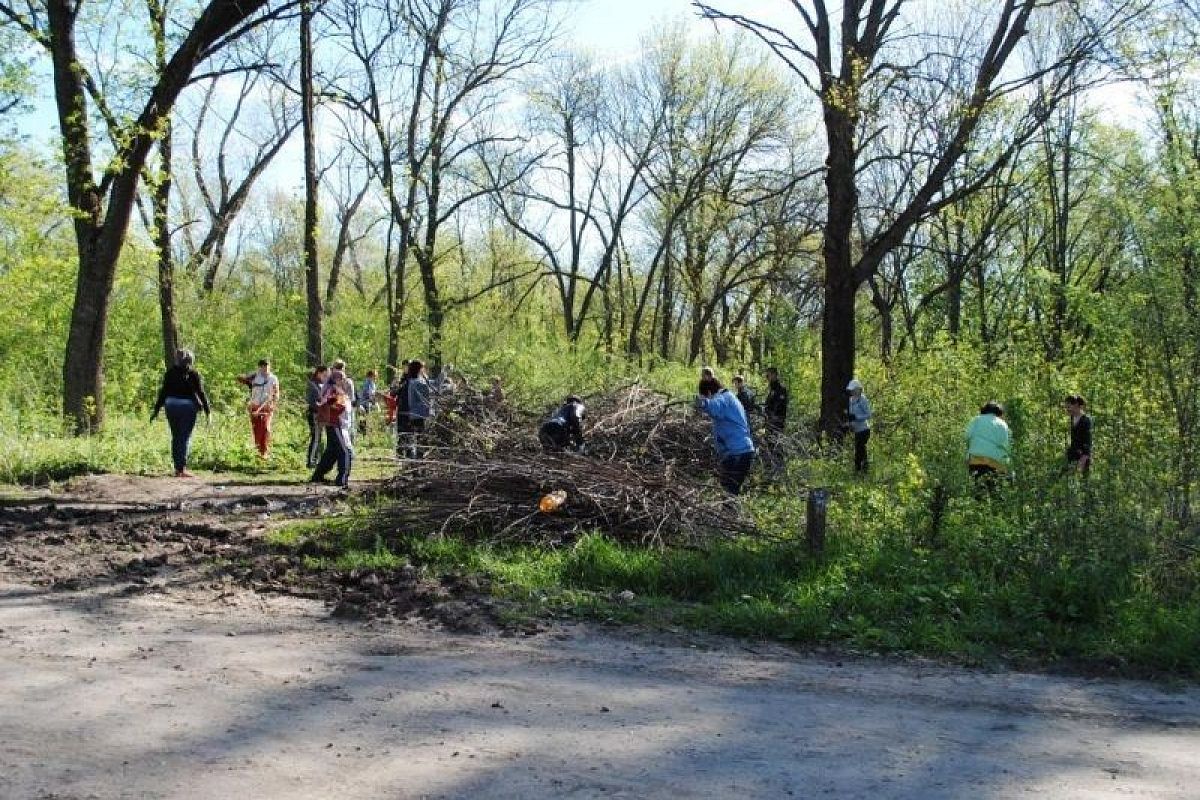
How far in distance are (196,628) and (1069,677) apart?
6.13 m

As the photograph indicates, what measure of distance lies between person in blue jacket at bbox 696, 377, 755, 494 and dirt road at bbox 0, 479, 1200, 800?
16.1ft

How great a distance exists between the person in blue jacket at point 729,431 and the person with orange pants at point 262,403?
889 cm

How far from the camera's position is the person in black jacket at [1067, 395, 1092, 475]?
9.43 meters

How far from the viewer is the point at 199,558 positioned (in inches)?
368

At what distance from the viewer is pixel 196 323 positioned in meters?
33.5

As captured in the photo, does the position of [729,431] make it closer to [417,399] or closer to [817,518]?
[817,518]

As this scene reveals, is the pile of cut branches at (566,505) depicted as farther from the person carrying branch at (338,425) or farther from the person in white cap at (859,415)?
the person in white cap at (859,415)

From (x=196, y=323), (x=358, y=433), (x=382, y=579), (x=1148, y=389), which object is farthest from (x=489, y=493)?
(x=196, y=323)

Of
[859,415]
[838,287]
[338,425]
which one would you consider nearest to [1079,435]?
[859,415]

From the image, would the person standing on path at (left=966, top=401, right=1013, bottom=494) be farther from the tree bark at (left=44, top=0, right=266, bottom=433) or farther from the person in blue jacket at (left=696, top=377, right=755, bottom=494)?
Result: the tree bark at (left=44, top=0, right=266, bottom=433)

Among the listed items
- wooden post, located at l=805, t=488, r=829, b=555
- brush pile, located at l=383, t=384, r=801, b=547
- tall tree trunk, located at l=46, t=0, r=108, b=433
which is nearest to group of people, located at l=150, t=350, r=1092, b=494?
brush pile, located at l=383, t=384, r=801, b=547

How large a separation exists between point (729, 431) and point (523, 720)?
7.11 meters

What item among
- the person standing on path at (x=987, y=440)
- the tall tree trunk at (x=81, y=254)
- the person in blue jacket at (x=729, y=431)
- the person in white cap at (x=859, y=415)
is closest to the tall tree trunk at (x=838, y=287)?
the person in white cap at (x=859, y=415)

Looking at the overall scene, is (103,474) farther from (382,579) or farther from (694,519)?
(694,519)
